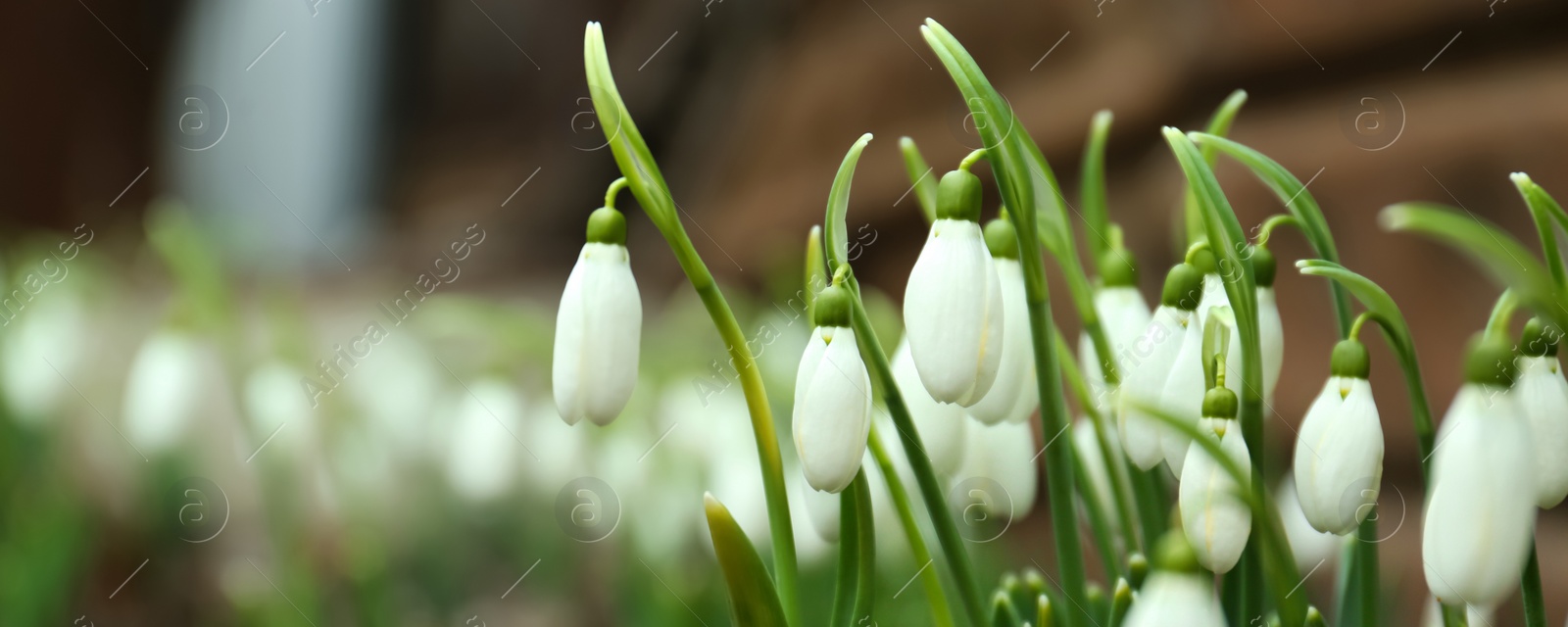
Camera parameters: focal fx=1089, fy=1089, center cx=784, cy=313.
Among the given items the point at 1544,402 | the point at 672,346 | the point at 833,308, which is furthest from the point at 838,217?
the point at 672,346

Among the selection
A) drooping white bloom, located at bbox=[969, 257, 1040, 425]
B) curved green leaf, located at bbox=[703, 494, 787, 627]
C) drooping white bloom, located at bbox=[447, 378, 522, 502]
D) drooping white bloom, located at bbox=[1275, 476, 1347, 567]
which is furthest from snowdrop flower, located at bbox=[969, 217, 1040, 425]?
drooping white bloom, located at bbox=[447, 378, 522, 502]

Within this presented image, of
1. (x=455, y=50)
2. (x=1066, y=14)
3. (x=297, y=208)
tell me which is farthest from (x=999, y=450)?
(x=297, y=208)

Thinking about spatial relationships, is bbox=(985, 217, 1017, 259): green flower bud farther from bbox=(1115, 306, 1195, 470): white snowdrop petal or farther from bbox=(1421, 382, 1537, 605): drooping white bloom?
bbox=(1421, 382, 1537, 605): drooping white bloom

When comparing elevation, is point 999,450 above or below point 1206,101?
below

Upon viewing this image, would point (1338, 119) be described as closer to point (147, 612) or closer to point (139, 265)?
point (147, 612)

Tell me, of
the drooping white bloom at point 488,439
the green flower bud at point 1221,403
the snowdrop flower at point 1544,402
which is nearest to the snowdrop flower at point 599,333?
the green flower bud at point 1221,403

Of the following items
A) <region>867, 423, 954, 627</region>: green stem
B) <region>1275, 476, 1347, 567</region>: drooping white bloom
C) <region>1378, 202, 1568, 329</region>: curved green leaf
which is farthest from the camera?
<region>1275, 476, 1347, 567</region>: drooping white bloom

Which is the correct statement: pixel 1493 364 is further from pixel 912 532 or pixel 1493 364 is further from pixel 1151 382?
pixel 912 532
